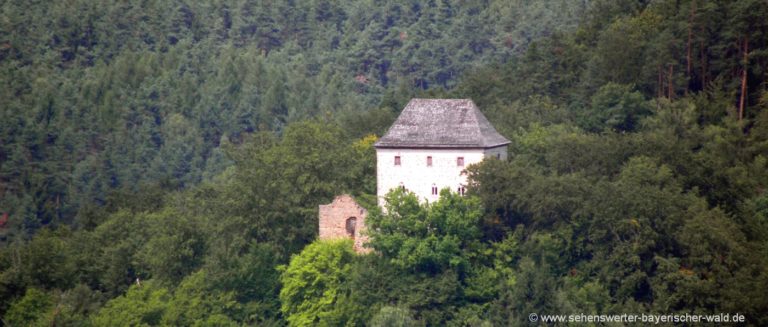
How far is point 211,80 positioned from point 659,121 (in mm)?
74477

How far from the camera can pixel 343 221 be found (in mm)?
59594

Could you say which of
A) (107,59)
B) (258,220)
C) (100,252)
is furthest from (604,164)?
(107,59)

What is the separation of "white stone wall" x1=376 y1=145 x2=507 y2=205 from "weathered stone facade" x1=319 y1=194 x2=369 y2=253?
4.51ft

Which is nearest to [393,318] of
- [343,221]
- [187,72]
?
[343,221]

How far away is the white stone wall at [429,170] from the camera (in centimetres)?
5791

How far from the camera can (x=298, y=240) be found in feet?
209

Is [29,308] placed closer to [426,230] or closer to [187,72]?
[426,230]

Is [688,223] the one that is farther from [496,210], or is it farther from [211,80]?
[211,80]

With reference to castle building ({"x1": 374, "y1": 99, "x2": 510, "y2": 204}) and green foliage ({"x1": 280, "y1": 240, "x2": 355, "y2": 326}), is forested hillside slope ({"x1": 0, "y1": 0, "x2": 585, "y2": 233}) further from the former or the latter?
castle building ({"x1": 374, "y1": 99, "x2": 510, "y2": 204})

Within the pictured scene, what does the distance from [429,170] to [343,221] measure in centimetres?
428

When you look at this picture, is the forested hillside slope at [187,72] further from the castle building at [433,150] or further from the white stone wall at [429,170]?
the white stone wall at [429,170]

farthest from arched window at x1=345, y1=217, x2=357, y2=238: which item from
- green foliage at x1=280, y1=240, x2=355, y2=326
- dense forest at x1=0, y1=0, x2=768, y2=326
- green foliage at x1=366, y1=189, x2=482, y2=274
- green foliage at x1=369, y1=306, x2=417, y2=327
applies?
green foliage at x1=369, y1=306, x2=417, y2=327

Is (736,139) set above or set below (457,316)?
above

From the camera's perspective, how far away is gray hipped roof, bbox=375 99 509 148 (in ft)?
191
